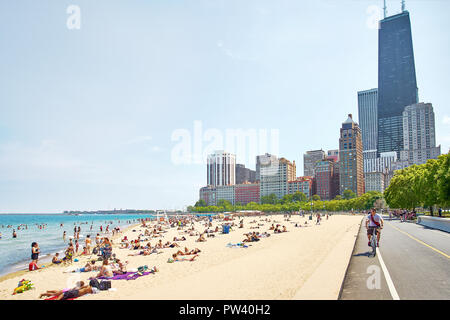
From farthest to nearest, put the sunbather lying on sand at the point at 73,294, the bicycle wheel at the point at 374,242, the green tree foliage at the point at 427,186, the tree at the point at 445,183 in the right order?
the green tree foliage at the point at 427,186
the tree at the point at 445,183
the bicycle wheel at the point at 374,242
the sunbather lying on sand at the point at 73,294

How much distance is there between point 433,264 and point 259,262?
7.41 metres

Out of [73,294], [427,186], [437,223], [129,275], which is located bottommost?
[437,223]

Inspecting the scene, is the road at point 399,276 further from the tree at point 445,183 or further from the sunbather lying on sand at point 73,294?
the tree at point 445,183

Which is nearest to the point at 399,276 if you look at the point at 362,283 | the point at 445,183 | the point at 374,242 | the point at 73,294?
the point at 362,283

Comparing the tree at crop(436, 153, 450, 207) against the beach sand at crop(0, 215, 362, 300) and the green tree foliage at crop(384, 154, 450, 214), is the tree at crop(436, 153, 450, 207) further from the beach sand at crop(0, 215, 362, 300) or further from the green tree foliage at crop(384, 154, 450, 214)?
the beach sand at crop(0, 215, 362, 300)

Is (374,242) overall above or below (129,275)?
above

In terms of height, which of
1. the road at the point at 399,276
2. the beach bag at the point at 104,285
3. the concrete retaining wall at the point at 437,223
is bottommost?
the concrete retaining wall at the point at 437,223

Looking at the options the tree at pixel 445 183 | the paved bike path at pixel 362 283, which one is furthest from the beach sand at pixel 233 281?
the tree at pixel 445 183

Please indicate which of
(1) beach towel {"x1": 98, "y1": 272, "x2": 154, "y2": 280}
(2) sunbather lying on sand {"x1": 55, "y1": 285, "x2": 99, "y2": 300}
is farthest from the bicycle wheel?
(2) sunbather lying on sand {"x1": 55, "y1": 285, "x2": 99, "y2": 300}

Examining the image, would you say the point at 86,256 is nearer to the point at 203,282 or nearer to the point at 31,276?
the point at 31,276

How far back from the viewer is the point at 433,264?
1153cm

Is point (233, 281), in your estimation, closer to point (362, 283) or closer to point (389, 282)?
point (362, 283)
